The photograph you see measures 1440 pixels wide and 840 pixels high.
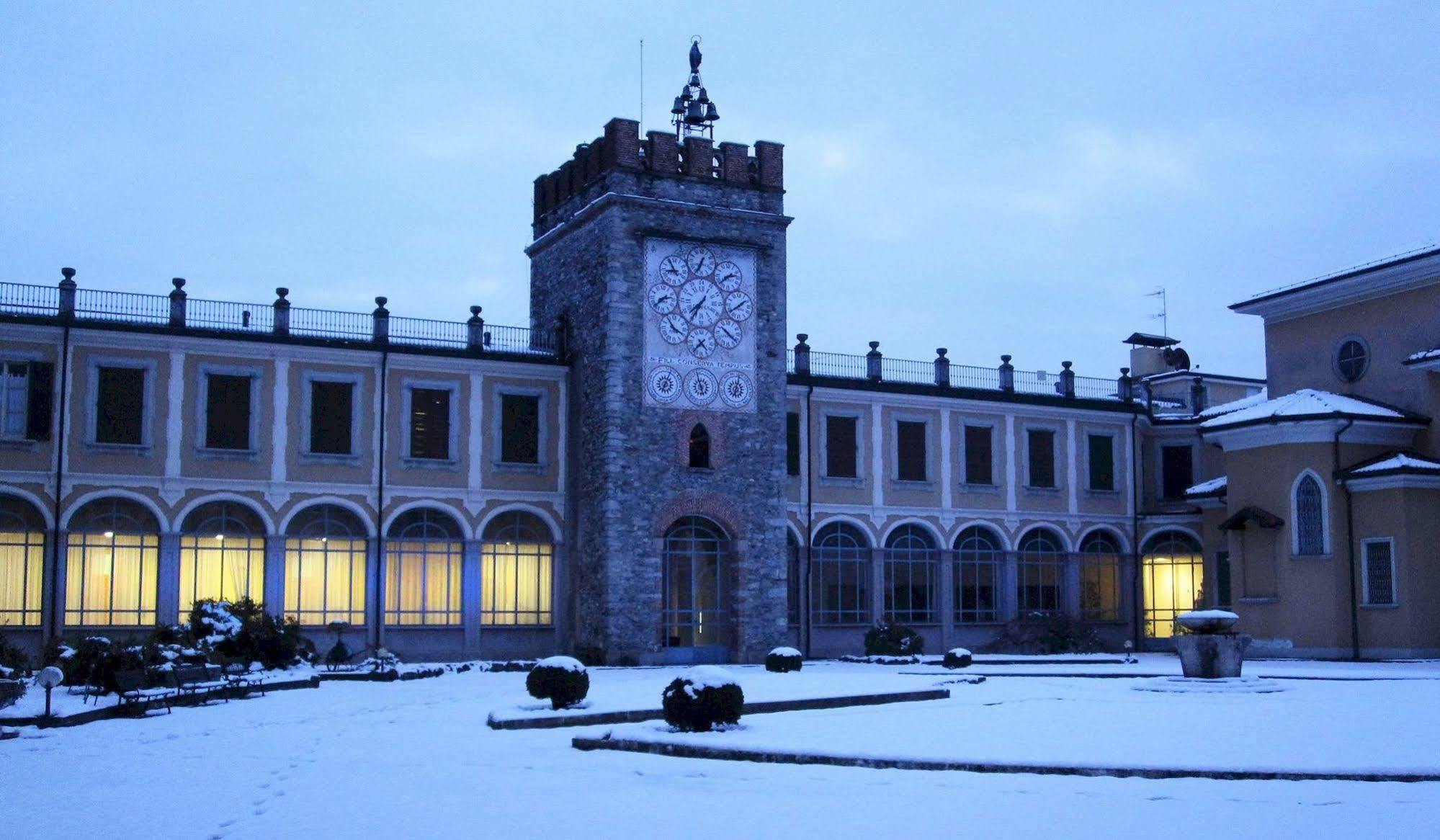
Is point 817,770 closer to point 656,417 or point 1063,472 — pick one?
point 656,417

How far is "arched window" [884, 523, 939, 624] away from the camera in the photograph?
41.9 meters

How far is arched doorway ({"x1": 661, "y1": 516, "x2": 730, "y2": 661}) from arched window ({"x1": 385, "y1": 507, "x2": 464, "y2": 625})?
194 inches

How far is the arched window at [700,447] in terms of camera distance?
121ft

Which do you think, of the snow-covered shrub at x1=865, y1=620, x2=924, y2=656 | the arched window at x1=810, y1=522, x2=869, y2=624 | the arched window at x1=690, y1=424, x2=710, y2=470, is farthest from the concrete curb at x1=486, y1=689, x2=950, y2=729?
the arched window at x1=810, y1=522, x2=869, y2=624

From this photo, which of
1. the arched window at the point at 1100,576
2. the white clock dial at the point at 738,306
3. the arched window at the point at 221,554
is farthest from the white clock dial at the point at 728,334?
the arched window at the point at 1100,576

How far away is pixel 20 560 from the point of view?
32344 millimetres

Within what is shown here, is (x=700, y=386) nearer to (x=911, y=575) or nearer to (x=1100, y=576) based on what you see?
(x=911, y=575)

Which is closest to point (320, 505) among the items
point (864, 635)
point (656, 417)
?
point (656, 417)

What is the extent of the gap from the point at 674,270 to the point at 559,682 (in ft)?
55.4

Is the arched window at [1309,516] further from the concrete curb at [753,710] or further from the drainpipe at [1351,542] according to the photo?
the concrete curb at [753,710]

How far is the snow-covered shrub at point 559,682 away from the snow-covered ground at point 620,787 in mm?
928

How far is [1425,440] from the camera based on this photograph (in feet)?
125

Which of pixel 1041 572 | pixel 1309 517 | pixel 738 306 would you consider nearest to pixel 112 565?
pixel 738 306

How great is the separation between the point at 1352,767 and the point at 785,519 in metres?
23.4
